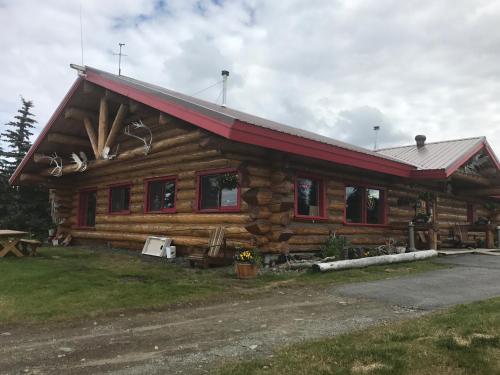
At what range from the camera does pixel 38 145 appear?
17.1 metres

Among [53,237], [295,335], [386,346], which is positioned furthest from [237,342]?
[53,237]

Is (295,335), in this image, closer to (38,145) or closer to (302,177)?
(302,177)

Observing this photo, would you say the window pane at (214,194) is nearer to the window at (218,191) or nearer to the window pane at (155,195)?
the window at (218,191)

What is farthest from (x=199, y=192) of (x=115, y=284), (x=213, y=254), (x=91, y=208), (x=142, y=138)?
(x=91, y=208)

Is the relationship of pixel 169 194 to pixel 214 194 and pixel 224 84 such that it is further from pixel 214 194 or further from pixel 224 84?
pixel 224 84

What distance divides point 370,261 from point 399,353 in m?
7.25

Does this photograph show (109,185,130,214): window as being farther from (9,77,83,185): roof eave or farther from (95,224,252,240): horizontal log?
(9,77,83,185): roof eave

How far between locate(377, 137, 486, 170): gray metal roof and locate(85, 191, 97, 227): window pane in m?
12.3

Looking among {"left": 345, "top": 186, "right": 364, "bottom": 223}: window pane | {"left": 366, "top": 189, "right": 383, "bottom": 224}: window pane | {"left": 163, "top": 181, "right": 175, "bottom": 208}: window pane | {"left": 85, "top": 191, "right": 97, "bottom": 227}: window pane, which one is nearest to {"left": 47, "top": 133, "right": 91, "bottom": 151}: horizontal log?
{"left": 85, "top": 191, "right": 97, "bottom": 227}: window pane

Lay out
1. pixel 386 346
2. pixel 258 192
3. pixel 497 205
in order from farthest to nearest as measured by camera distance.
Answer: pixel 497 205 → pixel 258 192 → pixel 386 346

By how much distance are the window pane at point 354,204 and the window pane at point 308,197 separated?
4.88 ft

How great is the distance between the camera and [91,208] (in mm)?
18969

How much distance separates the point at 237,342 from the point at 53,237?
17.4m

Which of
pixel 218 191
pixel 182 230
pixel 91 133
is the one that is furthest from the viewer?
pixel 91 133
